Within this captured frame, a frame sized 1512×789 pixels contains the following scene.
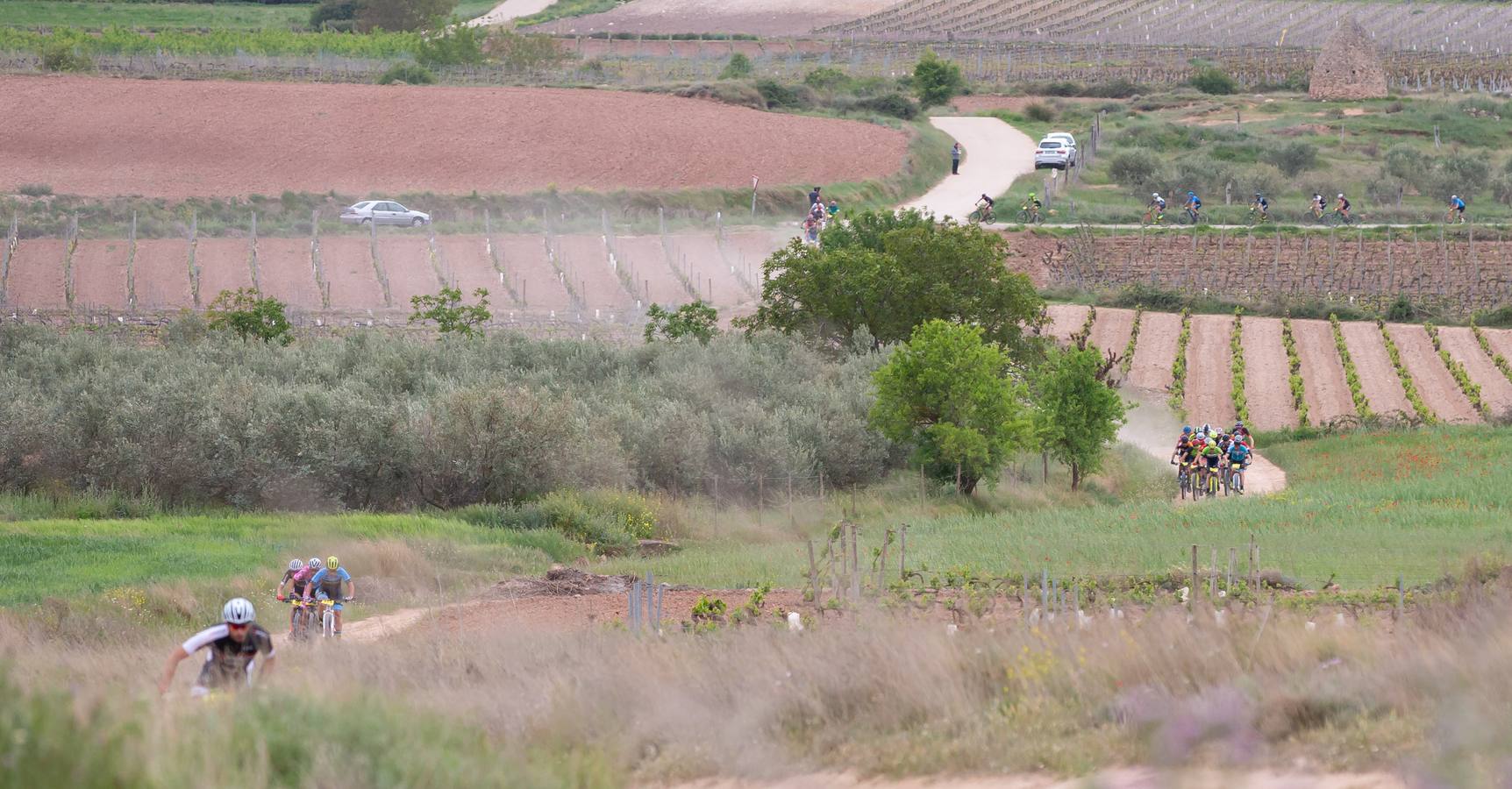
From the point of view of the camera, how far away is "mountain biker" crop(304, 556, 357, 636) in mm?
18156

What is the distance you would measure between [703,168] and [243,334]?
34.0 meters

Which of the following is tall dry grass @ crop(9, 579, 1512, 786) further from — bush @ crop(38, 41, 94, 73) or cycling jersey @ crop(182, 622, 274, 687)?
bush @ crop(38, 41, 94, 73)

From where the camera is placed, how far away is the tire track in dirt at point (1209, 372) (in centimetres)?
4388

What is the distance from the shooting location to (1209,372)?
4806 centimetres

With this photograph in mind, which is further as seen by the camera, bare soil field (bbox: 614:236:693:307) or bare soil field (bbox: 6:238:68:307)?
bare soil field (bbox: 614:236:693:307)

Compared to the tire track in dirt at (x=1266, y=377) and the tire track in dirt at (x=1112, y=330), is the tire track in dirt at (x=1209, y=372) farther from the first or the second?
the tire track in dirt at (x=1112, y=330)

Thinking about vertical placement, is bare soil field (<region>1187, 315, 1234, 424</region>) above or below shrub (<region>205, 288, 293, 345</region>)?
below

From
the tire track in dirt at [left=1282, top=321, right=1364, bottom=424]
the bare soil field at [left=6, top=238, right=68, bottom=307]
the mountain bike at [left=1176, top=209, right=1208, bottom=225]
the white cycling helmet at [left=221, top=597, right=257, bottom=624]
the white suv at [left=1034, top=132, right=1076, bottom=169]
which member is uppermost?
the white cycling helmet at [left=221, top=597, right=257, bottom=624]

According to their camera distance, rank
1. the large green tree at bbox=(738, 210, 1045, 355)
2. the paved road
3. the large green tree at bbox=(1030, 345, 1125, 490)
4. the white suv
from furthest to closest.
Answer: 1. the white suv
2. the paved road
3. the large green tree at bbox=(738, 210, 1045, 355)
4. the large green tree at bbox=(1030, 345, 1125, 490)

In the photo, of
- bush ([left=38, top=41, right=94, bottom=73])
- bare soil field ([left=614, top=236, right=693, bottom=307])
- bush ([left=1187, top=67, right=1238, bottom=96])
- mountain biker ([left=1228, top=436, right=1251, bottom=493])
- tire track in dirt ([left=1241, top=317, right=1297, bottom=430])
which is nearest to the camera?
mountain biker ([left=1228, top=436, right=1251, bottom=493])

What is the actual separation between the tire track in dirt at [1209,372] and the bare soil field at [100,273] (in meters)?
27.9

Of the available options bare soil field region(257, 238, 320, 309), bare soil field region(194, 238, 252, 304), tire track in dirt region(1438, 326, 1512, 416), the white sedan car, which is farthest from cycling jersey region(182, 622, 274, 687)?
the white sedan car

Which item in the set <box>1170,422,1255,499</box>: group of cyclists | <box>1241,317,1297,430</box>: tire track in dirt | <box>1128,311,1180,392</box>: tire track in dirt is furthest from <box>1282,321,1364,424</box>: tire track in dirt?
<box>1170,422,1255,499</box>: group of cyclists

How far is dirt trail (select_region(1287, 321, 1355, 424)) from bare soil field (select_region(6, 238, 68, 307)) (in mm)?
32219
